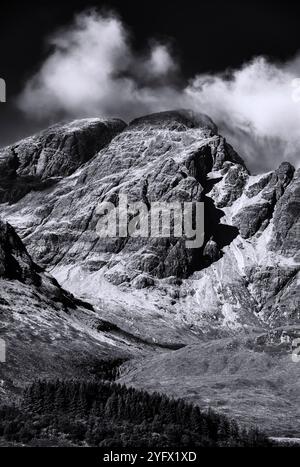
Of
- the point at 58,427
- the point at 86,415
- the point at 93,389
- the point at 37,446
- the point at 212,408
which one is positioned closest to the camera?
the point at 37,446

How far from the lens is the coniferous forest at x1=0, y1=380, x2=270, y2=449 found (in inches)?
4870

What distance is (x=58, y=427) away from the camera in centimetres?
12888

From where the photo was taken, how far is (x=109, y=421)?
138m

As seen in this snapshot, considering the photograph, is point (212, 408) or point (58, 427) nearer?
point (58, 427)

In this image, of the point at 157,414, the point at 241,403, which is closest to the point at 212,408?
the point at 241,403

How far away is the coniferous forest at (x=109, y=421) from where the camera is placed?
124 m
